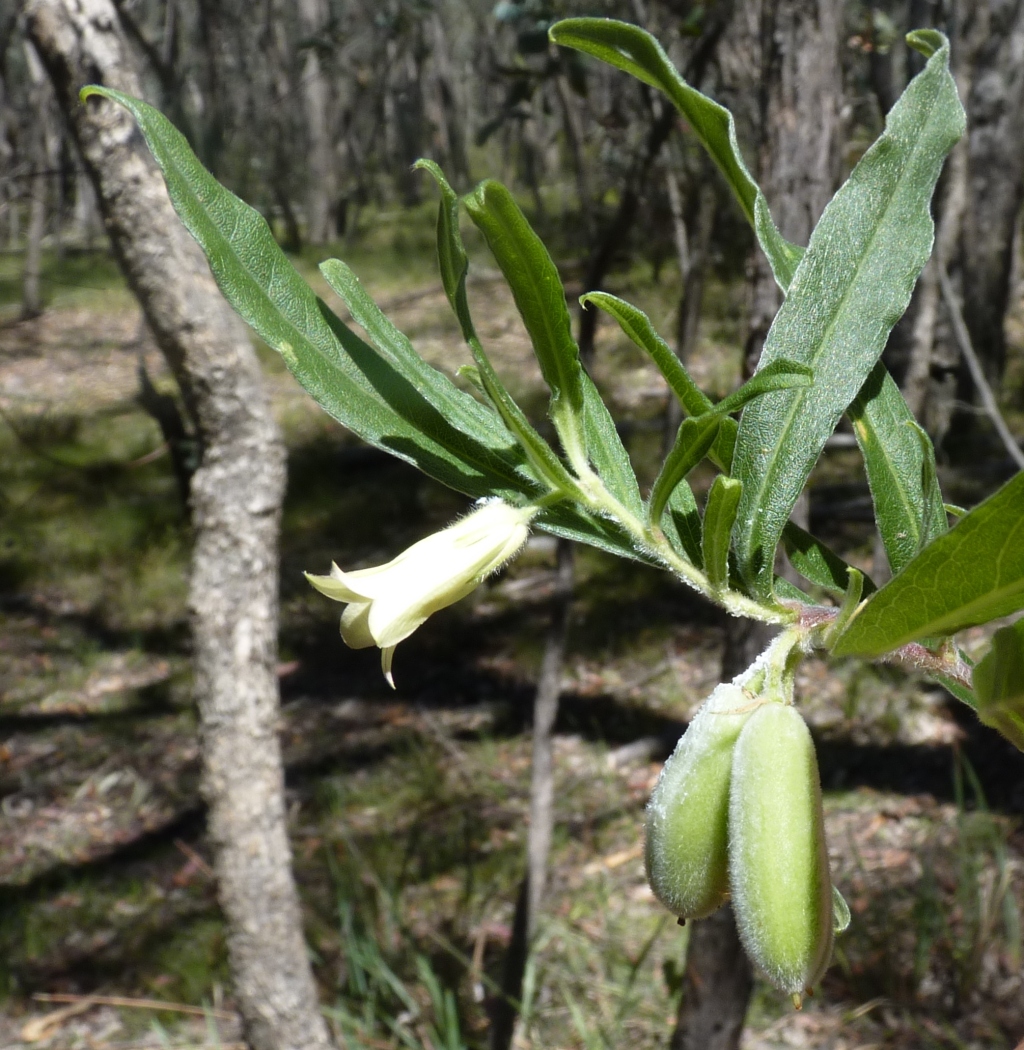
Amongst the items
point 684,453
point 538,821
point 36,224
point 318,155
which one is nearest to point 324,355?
point 684,453

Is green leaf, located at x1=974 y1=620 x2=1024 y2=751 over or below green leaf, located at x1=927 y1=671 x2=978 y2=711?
over

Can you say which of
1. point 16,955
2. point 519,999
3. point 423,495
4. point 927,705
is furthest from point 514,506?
point 423,495

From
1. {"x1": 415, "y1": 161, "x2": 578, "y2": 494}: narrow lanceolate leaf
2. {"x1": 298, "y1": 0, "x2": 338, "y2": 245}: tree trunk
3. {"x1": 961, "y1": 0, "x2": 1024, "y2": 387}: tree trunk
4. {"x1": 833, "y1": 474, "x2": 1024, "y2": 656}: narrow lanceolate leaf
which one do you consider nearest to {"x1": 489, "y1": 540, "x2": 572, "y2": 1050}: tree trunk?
{"x1": 415, "y1": 161, "x2": 578, "y2": 494}: narrow lanceolate leaf

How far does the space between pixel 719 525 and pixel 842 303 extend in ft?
0.52

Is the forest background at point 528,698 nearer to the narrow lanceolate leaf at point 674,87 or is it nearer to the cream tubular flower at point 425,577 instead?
the narrow lanceolate leaf at point 674,87

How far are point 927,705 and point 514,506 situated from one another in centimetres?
333

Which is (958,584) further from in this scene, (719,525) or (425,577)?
(425,577)

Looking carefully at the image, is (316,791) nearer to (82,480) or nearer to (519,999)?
(519,999)

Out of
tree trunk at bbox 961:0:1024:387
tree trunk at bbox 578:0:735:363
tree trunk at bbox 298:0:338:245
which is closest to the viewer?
tree trunk at bbox 578:0:735:363

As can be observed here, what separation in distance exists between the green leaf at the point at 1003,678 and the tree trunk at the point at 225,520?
156 cm

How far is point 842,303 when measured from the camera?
55cm

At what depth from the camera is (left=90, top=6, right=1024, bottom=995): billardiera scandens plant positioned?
46 centimetres

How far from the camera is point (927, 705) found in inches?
138

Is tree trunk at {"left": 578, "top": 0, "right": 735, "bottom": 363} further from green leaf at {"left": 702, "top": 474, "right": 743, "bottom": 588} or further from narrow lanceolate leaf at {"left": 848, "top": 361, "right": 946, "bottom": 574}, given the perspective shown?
green leaf at {"left": 702, "top": 474, "right": 743, "bottom": 588}
